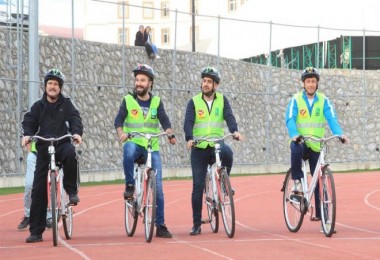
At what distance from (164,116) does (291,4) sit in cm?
3838

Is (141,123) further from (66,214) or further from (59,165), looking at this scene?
(66,214)

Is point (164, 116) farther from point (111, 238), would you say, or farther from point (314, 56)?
point (314, 56)

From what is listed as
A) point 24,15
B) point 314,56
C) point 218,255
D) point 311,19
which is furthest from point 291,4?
point 218,255

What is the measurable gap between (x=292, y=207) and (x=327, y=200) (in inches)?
39.8

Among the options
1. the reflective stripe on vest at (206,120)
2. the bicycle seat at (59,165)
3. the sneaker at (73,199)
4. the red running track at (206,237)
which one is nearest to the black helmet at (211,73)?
the reflective stripe on vest at (206,120)

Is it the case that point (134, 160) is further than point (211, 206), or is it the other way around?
point (211, 206)

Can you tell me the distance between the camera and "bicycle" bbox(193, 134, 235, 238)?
14102 mm

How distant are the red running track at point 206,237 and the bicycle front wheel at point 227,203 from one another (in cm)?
17

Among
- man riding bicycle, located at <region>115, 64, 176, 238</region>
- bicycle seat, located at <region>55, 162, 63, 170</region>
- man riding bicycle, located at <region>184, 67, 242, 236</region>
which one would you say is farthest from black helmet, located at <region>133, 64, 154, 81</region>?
bicycle seat, located at <region>55, 162, 63, 170</region>

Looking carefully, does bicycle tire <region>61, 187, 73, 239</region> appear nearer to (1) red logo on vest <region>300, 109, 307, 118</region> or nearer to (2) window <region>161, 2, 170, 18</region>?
(1) red logo on vest <region>300, 109, 307, 118</region>

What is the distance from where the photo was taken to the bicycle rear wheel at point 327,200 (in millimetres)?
14125

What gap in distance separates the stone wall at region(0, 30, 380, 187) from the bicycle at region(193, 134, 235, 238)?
15.1 m

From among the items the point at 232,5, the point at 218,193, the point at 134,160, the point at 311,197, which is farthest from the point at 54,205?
the point at 232,5

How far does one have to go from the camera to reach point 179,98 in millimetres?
36625
